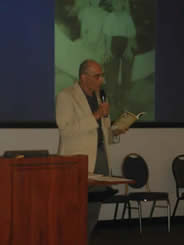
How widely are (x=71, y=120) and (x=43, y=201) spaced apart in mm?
1630

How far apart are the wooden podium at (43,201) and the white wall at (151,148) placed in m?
3.61

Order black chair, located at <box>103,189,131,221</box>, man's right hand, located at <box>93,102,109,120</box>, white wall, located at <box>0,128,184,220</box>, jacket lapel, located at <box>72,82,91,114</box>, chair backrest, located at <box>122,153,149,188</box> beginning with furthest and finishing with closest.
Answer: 1. chair backrest, located at <box>122,153,149,188</box>
2. white wall, located at <box>0,128,184,220</box>
3. black chair, located at <box>103,189,131,221</box>
4. jacket lapel, located at <box>72,82,91,114</box>
5. man's right hand, located at <box>93,102,109,120</box>

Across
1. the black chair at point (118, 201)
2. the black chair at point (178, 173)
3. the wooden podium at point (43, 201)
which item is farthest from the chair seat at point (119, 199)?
the wooden podium at point (43, 201)

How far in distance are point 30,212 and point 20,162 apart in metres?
0.26

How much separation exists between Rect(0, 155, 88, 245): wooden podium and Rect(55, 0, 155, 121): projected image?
→ 3.71 m

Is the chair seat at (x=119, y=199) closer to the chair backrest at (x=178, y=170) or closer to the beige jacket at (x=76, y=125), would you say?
the chair backrest at (x=178, y=170)

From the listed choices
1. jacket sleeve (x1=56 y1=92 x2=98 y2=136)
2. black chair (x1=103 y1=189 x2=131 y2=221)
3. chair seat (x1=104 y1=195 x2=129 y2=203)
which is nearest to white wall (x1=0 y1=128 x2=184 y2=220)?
black chair (x1=103 y1=189 x2=131 y2=221)

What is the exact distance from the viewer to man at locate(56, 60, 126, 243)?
457cm

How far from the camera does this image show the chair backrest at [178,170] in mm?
7277

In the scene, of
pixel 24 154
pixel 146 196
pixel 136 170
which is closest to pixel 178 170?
pixel 136 170

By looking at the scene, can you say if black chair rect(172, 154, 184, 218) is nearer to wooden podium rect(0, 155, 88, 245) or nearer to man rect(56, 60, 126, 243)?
man rect(56, 60, 126, 243)

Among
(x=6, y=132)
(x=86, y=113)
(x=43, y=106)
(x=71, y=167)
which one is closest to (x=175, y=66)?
(x=43, y=106)

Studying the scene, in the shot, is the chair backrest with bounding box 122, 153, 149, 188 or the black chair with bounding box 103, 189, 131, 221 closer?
the black chair with bounding box 103, 189, 131, 221

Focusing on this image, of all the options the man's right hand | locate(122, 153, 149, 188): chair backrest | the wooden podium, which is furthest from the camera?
locate(122, 153, 149, 188): chair backrest
